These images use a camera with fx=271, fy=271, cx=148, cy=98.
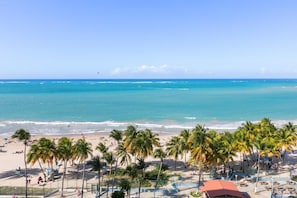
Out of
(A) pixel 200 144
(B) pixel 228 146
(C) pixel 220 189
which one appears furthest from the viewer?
(B) pixel 228 146

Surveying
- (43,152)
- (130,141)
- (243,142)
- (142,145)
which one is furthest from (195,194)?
(43,152)

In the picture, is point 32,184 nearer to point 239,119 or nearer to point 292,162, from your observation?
point 292,162

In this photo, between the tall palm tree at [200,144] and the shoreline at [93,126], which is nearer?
the tall palm tree at [200,144]

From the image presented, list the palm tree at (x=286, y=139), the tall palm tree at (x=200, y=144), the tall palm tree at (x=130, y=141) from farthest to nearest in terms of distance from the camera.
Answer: the palm tree at (x=286, y=139)
the tall palm tree at (x=130, y=141)
the tall palm tree at (x=200, y=144)

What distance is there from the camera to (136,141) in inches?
1416

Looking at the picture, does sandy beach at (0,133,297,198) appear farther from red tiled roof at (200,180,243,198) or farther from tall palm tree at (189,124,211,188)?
red tiled roof at (200,180,243,198)

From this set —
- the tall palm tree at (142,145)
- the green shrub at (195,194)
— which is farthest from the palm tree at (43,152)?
the green shrub at (195,194)

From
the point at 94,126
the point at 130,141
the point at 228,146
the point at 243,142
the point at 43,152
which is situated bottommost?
the point at 94,126

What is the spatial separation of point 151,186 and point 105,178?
7.52 metres

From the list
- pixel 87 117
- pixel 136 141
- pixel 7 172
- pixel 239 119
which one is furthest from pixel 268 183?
pixel 87 117

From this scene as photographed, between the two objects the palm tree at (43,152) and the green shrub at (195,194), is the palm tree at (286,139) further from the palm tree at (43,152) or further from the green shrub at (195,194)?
the palm tree at (43,152)

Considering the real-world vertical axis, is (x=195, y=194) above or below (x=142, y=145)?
below

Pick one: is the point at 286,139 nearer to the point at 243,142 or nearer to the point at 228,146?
the point at 243,142

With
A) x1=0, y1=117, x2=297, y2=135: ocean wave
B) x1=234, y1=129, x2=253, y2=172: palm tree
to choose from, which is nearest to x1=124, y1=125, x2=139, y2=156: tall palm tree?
x1=234, y1=129, x2=253, y2=172: palm tree
